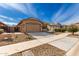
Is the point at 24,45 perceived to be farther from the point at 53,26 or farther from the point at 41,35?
the point at 53,26

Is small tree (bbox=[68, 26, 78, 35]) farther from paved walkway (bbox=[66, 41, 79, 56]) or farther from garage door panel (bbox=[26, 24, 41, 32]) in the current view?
garage door panel (bbox=[26, 24, 41, 32])

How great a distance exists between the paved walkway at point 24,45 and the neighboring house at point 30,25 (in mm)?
140

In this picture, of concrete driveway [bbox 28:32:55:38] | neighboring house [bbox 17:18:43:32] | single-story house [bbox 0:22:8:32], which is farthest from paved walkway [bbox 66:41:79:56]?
single-story house [bbox 0:22:8:32]

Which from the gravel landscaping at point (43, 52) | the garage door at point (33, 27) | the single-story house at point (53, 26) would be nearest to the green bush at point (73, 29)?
the single-story house at point (53, 26)

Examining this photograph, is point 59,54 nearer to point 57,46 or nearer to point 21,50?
point 57,46

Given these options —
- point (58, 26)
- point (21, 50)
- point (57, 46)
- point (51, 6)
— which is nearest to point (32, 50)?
point (21, 50)

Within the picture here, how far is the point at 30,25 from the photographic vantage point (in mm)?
1983

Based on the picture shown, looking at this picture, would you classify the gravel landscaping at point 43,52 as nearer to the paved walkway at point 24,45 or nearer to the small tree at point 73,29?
the paved walkway at point 24,45

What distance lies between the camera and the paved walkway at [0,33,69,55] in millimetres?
→ 1873

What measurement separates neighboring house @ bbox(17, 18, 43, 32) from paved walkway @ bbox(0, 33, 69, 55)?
5.5 inches

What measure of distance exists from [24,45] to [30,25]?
252 mm

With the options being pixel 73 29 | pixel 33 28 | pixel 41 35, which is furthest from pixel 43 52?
pixel 73 29

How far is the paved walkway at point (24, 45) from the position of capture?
1.87 m

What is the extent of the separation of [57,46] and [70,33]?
0.75 feet
